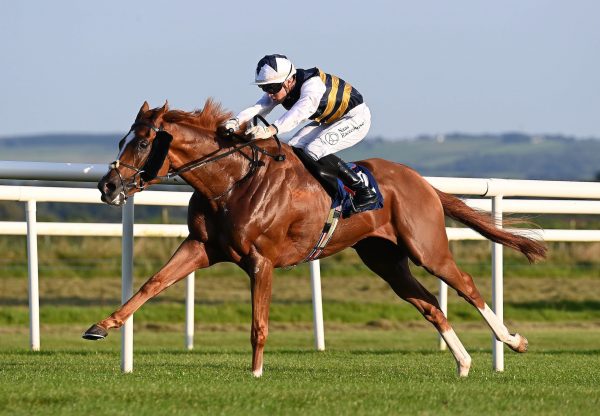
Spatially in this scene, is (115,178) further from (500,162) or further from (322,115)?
(500,162)

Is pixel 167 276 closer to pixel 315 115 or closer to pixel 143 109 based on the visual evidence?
pixel 143 109

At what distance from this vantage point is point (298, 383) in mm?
5859

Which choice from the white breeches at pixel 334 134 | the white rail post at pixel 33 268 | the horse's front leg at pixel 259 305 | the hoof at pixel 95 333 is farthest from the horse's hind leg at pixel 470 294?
the white rail post at pixel 33 268

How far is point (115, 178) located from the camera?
6320 millimetres

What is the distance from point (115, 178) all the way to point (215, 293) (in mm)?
10939

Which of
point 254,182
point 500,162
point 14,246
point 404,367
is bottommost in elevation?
point 500,162

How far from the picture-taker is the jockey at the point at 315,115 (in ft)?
22.1

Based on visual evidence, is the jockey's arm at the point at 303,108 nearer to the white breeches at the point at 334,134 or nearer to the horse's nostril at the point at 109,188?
the white breeches at the point at 334,134

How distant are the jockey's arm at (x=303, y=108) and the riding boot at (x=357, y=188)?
1.32ft

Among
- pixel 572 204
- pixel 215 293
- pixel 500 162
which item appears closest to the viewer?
pixel 572 204

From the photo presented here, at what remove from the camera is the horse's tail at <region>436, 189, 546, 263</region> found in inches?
301

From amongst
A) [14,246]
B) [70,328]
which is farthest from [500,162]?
[70,328]

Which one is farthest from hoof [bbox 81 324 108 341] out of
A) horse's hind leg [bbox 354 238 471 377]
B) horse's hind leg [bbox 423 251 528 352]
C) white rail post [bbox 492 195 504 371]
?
white rail post [bbox 492 195 504 371]

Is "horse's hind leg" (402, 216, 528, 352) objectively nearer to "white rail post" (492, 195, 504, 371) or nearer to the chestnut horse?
the chestnut horse
